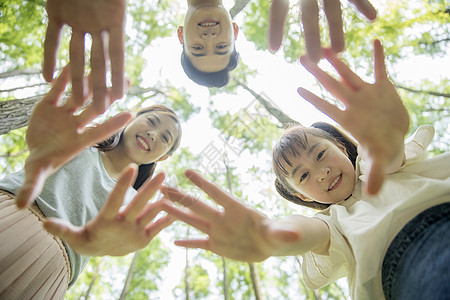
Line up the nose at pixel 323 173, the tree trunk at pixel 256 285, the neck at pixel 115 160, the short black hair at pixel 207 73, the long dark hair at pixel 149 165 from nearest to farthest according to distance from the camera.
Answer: the nose at pixel 323 173, the long dark hair at pixel 149 165, the neck at pixel 115 160, the short black hair at pixel 207 73, the tree trunk at pixel 256 285

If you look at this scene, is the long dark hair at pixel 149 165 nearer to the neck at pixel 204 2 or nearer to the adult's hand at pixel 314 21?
the neck at pixel 204 2

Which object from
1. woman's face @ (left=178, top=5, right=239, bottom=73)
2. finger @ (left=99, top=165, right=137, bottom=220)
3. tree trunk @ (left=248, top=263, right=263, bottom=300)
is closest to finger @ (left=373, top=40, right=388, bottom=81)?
finger @ (left=99, top=165, right=137, bottom=220)

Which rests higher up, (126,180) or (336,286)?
(126,180)

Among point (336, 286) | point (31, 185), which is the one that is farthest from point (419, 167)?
point (336, 286)

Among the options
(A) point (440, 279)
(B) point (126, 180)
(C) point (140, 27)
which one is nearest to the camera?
(A) point (440, 279)

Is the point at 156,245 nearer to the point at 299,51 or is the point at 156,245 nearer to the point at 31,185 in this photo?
the point at 299,51

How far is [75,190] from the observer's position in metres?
1.58

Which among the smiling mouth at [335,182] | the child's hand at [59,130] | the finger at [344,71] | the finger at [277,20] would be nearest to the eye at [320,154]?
the smiling mouth at [335,182]

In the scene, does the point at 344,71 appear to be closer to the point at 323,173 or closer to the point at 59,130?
the point at 323,173

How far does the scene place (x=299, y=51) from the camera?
11.8 ft

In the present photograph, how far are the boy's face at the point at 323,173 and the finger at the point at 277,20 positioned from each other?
588 mm

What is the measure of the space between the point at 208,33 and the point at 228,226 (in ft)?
4.93

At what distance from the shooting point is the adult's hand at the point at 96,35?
852mm

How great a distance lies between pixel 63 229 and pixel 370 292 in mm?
1052
